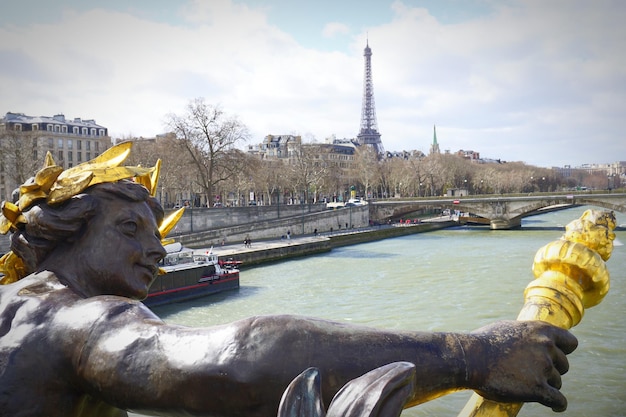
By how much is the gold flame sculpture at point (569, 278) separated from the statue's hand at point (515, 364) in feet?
0.71

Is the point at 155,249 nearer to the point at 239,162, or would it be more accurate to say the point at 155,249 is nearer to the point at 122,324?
the point at 122,324

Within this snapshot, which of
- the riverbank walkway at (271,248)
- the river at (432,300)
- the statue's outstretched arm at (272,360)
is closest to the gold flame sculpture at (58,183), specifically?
the statue's outstretched arm at (272,360)

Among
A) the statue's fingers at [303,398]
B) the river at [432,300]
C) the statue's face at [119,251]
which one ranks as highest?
the statue's face at [119,251]

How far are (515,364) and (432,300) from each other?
54.1 feet

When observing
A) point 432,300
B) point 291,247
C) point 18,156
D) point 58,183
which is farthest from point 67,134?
point 58,183

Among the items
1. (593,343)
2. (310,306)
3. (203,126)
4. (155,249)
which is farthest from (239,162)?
(155,249)

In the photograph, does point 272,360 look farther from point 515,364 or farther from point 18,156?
point 18,156

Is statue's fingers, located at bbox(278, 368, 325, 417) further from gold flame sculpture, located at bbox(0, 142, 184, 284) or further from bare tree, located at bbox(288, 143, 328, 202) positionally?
bare tree, located at bbox(288, 143, 328, 202)

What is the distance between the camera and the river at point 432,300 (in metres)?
9.40

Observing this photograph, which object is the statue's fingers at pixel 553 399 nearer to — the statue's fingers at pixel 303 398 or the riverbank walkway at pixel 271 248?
the statue's fingers at pixel 303 398

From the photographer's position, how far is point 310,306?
661 inches

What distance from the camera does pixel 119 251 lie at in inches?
51.3

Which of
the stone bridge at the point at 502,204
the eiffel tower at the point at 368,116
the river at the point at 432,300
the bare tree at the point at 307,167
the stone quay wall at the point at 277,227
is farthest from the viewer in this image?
the eiffel tower at the point at 368,116

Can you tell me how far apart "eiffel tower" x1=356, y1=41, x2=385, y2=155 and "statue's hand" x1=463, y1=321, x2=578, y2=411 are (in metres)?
106
